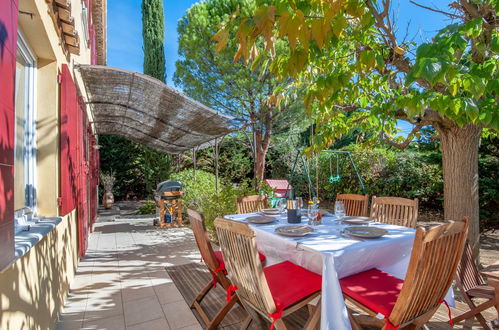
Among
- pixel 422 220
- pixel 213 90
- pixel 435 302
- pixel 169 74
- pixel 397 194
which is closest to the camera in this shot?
pixel 435 302

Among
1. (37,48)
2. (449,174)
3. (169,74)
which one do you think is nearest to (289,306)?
(37,48)

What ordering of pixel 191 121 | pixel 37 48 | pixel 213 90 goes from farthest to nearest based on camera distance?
pixel 213 90 → pixel 191 121 → pixel 37 48

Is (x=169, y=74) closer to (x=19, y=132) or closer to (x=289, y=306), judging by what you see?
(x=19, y=132)

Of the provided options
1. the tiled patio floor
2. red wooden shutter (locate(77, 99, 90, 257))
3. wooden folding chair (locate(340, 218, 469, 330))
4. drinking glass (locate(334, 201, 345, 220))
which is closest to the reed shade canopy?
red wooden shutter (locate(77, 99, 90, 257))

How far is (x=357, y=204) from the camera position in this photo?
13.5 ft

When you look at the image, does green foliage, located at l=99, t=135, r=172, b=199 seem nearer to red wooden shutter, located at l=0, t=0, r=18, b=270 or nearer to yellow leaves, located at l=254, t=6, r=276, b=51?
red wooden shutter, located at l=0, t=0, r=18, b=270

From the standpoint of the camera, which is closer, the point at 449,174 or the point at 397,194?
the point at 449,174

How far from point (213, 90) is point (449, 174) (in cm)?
879

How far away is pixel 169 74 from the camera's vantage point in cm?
1405

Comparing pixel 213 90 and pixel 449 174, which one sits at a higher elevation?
pixel 213 90

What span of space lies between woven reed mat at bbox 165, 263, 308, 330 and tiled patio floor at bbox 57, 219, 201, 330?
0.10m

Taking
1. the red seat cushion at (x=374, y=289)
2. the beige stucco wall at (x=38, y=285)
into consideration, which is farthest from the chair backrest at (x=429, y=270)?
the beige stucco wall at (x=38, y=285)

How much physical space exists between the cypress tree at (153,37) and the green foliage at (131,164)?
3430 millimetres

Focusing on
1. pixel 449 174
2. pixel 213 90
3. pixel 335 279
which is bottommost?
pixel 335 279
